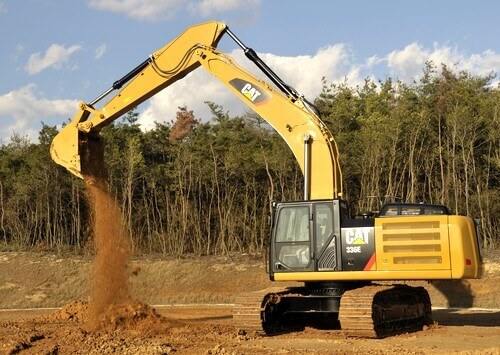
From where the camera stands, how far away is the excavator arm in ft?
36.9

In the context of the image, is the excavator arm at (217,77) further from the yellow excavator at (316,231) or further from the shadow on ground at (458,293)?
the shadow on ground at (458,293)

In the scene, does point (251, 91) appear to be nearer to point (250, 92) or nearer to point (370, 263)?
point (250, 92)

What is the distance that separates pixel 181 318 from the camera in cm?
1545

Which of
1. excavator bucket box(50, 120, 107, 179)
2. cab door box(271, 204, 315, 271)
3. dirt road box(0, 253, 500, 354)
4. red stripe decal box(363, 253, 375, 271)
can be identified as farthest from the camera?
excavator bucket box(50, 120, 107, 179)

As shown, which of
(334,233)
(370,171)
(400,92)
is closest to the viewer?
(334,233)

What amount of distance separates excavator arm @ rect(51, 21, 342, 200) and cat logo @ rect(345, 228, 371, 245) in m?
1.14

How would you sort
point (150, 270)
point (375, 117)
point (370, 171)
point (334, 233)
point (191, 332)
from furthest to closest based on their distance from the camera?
point (375, 117)
point (370, 171)
point (150, 270)
point (191, 332)
point (334, 233)

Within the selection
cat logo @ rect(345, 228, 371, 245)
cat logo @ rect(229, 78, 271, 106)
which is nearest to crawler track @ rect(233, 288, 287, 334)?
cat logo @ rect(345, 228, 371, 245)

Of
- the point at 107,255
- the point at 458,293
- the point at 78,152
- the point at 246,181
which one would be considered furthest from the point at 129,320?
the point at 246,181

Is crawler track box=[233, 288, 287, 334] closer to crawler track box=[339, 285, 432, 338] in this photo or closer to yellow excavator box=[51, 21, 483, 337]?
yellow excavator box=[51, 21, 483, 337]

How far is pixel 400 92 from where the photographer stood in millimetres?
37500

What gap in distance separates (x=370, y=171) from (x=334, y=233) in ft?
53.5

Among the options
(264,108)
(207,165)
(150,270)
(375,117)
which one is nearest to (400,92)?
(375,117)

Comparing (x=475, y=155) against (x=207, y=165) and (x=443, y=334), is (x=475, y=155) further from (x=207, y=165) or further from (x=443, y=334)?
(x=443, y=334)
